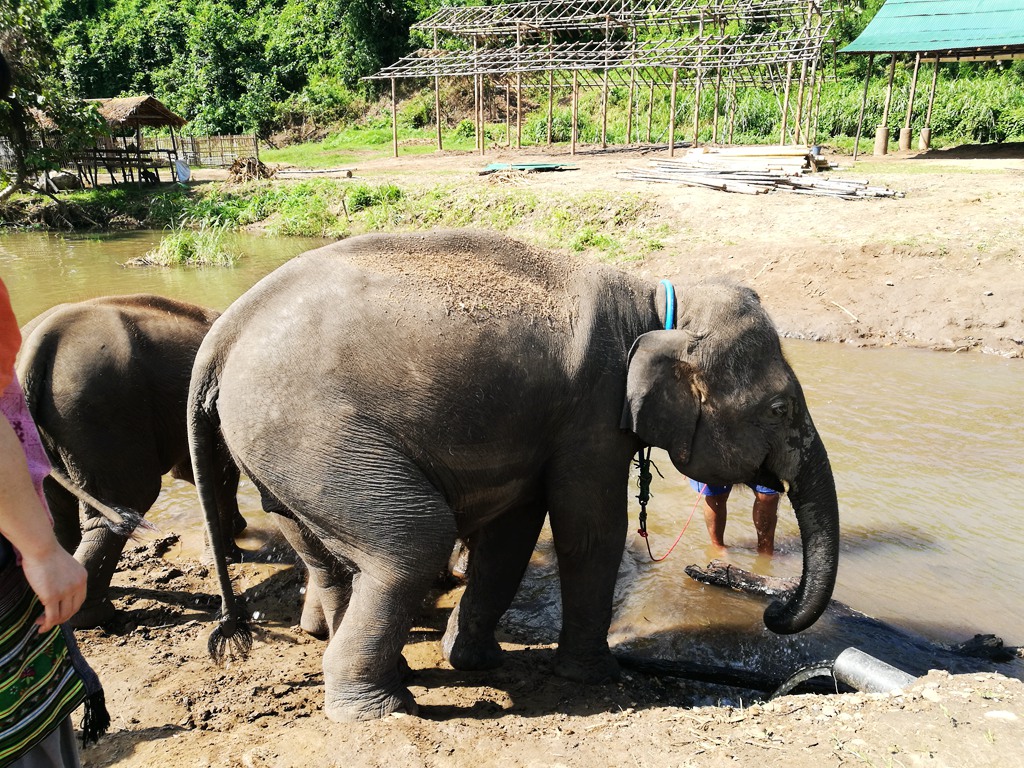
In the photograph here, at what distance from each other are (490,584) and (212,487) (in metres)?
1.36

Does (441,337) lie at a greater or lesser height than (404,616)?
greater

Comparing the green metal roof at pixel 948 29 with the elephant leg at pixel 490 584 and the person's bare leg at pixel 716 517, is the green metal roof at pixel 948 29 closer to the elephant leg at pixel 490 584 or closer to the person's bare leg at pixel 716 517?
the person's bare leg at pixel 716 517

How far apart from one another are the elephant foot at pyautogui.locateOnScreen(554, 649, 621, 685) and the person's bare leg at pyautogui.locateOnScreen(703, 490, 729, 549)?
6.12ft

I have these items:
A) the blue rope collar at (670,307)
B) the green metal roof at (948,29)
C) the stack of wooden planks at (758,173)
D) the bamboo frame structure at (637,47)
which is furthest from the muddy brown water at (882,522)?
the green metal roof at (948,29)

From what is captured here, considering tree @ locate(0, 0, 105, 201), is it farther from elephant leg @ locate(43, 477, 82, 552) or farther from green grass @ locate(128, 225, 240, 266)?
elephant leg @ locate(43, 477, 82, 552)

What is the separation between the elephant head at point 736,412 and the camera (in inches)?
141

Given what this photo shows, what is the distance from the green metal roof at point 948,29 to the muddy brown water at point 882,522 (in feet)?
48.3

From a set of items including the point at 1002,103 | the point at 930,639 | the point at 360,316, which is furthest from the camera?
the point at 1002,103

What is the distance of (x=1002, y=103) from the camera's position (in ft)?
83.7

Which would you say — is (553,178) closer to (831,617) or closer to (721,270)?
(721,270)

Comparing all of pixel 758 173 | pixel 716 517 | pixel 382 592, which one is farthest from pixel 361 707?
pixel 758 173

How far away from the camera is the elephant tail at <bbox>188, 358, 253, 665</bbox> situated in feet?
11.4

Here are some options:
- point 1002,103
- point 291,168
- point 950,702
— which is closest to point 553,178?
point 291,168

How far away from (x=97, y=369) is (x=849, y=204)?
12.3 metres
